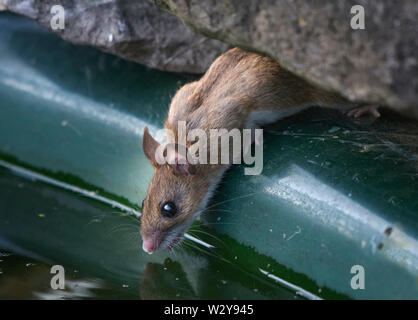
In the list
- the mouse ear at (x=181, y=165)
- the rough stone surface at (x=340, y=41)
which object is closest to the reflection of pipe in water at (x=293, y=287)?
the mouse ear at (x=181, y=165)

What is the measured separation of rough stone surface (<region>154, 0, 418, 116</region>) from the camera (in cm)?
230

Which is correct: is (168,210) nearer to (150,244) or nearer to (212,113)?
(150,244)

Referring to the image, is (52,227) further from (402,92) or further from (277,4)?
(402,92)

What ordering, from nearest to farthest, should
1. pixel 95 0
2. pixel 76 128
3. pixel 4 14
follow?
pixel 95 0, pixel 76 128, pixel 4 14

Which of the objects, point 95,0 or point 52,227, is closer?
point 52,227

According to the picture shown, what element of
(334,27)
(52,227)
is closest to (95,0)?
(52,227)

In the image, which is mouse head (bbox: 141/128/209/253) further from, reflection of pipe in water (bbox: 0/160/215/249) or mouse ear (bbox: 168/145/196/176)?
reflection of pipe in water (bbox: 0/160/215/249)

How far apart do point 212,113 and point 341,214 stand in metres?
1.00

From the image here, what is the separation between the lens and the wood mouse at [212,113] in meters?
3.55

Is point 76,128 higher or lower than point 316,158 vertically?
higher

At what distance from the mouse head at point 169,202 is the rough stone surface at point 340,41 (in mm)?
1063

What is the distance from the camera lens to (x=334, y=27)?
2.42 m

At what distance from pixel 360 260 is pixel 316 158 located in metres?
0.66

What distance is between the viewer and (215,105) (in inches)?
145
